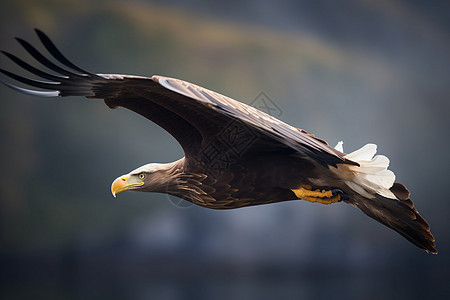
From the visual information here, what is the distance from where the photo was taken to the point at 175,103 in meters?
2.28

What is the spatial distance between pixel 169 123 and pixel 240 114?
27.8 inches

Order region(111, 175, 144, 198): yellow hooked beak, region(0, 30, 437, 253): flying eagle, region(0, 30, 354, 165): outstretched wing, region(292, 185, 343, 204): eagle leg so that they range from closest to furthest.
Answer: region(0, 30, 354, 165): outstretched wing, region(0, 30, 437, 253): flying eagle, region(292, 185, 343, 204): eagle leg, region(111, 175, 144, 198): yellow hooked beak

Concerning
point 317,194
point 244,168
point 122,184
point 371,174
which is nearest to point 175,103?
point 244,168

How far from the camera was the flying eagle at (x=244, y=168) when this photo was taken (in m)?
2.28

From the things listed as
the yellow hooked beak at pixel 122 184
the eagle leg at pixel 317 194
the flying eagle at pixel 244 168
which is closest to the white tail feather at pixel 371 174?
the flying eagle at pixel 244 168

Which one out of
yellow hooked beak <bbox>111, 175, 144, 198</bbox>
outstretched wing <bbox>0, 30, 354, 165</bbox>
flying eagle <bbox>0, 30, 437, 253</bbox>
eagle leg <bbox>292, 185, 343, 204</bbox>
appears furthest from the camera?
yellow hooked beak <bbox>111, 175, 144, 198</bbox>

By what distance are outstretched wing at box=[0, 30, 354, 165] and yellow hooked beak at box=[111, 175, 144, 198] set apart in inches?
15.1

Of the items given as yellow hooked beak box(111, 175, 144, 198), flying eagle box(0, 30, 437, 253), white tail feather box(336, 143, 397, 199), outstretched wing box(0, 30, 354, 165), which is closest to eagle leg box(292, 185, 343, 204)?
flying eagle box(0, 30, 437, 253)

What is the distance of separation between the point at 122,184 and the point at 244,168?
0.73 meters

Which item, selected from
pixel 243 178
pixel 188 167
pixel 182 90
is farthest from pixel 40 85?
pixel 243 178

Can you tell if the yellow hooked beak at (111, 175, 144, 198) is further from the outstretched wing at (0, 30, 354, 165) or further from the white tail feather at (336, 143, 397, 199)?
the white tail feather at (336, 143, 397, 199)

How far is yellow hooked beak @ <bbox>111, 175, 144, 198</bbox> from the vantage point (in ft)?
8.84

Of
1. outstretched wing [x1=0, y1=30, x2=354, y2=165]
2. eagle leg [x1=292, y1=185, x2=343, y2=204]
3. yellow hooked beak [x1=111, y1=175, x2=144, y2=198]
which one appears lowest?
yellow hooked beak [x1=111, y1=175, x2=144, y2=198]

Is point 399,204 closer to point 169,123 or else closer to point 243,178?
point 243,178
